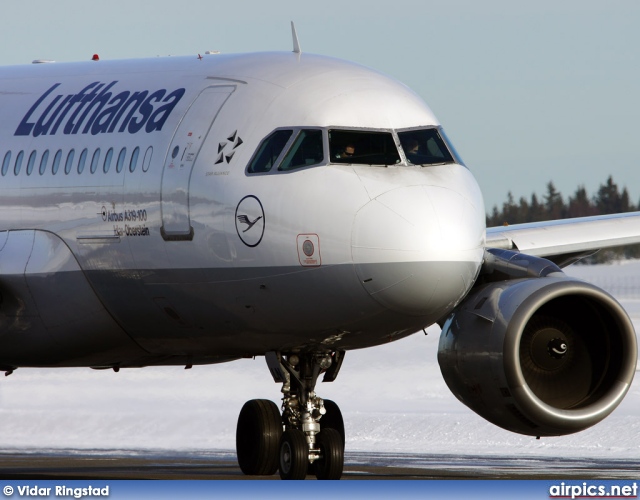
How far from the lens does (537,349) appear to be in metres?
19.2

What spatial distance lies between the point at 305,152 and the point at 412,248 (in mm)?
1622

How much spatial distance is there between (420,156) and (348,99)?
930 millimetres

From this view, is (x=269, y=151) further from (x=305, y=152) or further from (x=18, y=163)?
(x=18, y=163)

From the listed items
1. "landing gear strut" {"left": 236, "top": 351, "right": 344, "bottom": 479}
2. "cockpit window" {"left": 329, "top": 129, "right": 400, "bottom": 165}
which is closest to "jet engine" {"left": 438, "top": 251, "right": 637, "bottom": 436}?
"landing gear strut" {"left": 236, "top": 351, "right": 344, "bottom": 479}

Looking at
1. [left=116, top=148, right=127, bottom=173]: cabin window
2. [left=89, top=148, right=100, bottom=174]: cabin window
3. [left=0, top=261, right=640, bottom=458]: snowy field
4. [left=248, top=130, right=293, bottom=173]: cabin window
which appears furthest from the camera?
[left=0, top=261, right=640, bottom=458]: snowy field

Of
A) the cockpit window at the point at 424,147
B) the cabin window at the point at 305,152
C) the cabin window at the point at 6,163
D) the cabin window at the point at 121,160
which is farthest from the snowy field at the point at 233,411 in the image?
the cabin window at the point at 305,152

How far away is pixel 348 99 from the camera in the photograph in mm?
17578

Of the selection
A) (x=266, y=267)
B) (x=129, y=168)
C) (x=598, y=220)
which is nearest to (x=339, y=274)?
(x=266, y=267)

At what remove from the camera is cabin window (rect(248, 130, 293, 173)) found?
17.2m

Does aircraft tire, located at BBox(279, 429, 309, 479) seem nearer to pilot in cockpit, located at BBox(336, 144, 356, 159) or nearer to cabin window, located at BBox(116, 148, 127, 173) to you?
pilot in cockpit, located at BBox(336, 144, 356, 159)

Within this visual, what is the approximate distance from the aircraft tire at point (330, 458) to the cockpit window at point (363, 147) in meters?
3.02

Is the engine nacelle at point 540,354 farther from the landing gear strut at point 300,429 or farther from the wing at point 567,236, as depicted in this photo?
the wing at point 567,236

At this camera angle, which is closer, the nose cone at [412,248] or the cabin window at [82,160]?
the nose cone at [412,248]

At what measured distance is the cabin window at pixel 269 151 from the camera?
17219mm
